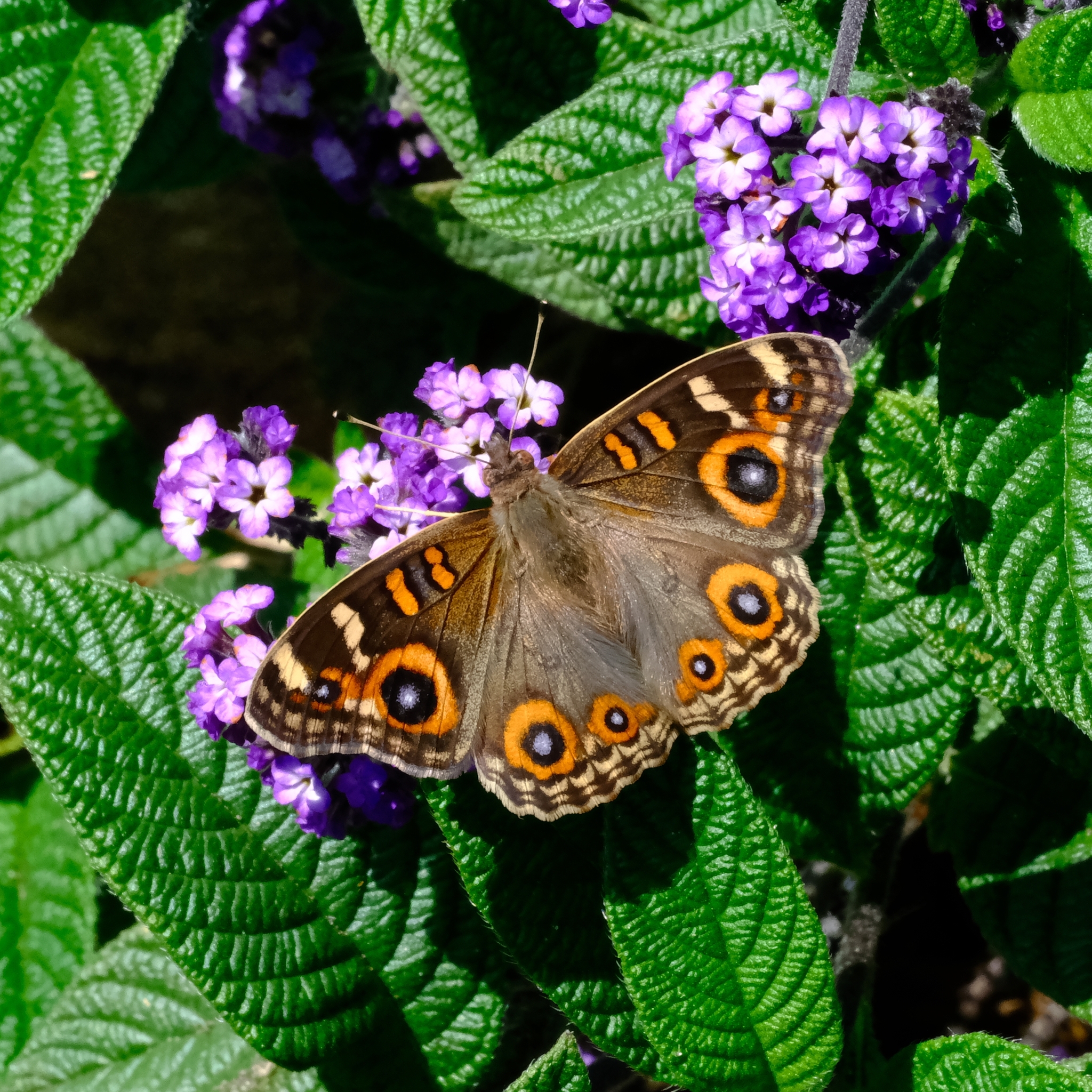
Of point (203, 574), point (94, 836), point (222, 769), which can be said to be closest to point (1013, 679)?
point (222, 769)

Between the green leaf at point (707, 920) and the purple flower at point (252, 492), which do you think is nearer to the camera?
the green leaf at point (707, 920)

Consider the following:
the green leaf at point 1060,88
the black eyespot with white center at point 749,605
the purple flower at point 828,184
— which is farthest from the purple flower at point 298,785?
the green leaf at point 1060,88

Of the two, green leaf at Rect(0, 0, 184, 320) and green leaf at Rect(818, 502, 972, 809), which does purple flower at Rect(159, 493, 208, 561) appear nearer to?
green leaf at Rect(0, 0, 184, 320)

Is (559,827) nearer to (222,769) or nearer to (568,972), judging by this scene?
(568,972)

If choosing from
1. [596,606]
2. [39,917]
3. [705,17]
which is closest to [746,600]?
[596,606]

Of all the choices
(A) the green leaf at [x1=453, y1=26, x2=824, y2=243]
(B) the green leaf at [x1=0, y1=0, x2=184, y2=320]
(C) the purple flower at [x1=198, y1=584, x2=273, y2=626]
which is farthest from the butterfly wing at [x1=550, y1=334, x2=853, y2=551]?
(B) the green leaf at [x1=0, y1=0, x2=184, y2=320]

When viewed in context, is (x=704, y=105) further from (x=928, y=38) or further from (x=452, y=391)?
(x=452, y=391)

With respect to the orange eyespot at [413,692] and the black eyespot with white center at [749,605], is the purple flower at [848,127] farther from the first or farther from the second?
the orange eyespot at [413,692]
